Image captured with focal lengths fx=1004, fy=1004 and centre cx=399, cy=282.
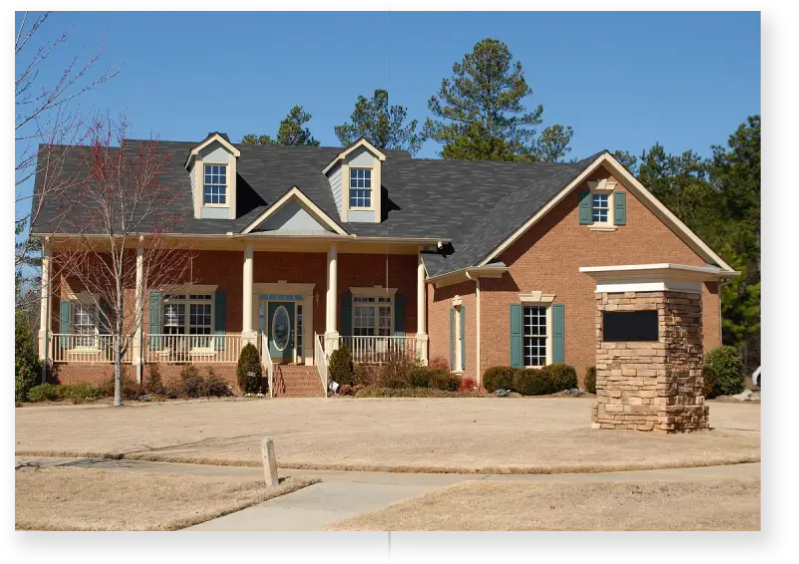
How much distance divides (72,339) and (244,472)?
Result: 59.6 feet

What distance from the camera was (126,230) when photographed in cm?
2867

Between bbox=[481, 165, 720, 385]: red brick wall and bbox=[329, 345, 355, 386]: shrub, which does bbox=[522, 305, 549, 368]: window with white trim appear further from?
bbox=[329, 345, 355, 386]: shrub

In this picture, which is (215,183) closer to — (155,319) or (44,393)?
(155,319)

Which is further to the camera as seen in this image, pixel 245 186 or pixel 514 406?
pixel 245 186

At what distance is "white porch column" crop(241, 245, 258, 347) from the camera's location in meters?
30.0

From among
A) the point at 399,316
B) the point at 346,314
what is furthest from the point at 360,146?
the point at 399,316

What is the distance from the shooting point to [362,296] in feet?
108

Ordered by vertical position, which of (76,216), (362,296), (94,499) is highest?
(76,216)

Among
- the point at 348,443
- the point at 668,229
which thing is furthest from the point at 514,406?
the point at 668,229

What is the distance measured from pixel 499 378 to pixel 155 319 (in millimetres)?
11002

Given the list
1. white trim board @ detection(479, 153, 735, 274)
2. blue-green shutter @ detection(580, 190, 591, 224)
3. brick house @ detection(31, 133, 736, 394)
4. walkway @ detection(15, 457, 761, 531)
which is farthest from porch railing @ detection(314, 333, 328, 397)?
walkway @ detection(15, 457, 761, 531)

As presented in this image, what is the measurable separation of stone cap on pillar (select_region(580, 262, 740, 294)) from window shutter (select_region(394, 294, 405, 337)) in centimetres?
1577
